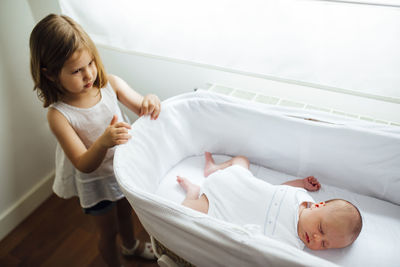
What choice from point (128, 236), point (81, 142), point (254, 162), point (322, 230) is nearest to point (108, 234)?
point (128, 236)

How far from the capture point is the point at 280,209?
0.88 meters

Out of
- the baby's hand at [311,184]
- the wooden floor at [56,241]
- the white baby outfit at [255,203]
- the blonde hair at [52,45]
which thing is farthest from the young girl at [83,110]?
the baby's hand at [311,184]

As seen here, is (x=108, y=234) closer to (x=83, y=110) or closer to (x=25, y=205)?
(x=83, y=110)

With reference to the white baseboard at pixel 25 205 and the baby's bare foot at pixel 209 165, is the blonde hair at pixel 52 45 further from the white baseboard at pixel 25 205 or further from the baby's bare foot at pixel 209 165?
the white baseboard at pixel 25 205

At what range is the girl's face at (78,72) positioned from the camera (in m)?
0.80

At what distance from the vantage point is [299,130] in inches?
38.1

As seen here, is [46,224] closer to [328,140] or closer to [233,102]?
[233,102]

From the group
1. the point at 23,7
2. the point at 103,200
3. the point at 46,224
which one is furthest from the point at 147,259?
the point at 23,7

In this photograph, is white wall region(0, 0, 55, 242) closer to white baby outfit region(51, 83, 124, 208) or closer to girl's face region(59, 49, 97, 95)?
white baby outfit region(51, 83, 124, 208)

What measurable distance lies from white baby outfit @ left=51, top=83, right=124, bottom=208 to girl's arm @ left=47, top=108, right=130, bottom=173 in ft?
0.14

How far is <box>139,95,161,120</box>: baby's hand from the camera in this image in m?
0.97

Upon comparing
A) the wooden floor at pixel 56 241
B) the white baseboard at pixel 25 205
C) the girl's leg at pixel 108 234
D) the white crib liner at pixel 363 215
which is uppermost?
the white crib liner at pixel 363 215

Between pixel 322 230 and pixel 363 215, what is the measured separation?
0.20 m

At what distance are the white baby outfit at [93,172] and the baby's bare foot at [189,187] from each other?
21cm
